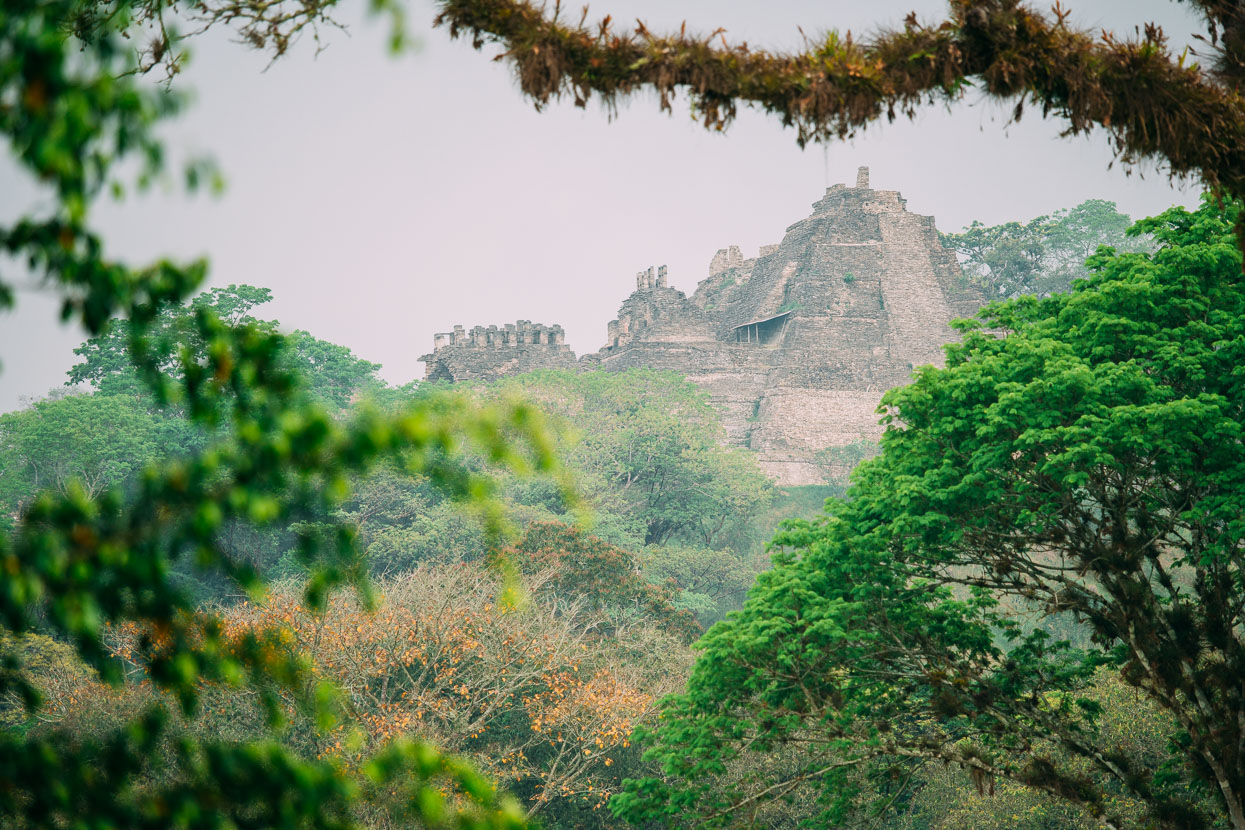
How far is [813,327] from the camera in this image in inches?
1880

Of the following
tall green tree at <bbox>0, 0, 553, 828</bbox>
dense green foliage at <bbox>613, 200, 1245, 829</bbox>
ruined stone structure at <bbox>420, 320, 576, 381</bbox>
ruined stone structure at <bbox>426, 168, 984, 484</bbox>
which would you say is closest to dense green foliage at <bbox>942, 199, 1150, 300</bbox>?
ruined stone structure at <bbox>426, 168, 984, 484</bbox>

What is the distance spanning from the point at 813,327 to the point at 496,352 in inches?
549

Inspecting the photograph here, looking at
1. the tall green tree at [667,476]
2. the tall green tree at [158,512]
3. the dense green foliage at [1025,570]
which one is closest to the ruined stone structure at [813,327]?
the tall green tree at [667,476]

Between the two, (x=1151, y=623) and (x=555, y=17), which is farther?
(x=1151, y=623)

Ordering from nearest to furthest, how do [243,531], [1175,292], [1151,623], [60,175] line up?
[60,175] < [1151,623] < [1175,292] < [243,531]

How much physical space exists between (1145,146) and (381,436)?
10.5 ft

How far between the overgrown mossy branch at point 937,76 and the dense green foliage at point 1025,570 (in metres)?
5.08

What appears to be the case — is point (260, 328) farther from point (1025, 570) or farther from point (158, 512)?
point (158, 512)

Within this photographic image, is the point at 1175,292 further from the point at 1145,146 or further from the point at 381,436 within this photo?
the point at 381,436

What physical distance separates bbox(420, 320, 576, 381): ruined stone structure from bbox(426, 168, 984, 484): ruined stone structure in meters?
0.19

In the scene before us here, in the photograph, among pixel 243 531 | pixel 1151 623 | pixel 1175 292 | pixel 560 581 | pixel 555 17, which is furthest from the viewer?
pixel 243 531

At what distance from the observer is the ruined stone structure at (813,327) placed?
46125mm

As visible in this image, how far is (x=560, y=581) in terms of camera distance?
21.1m

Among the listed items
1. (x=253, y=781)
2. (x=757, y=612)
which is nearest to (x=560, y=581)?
(x=757, y=612)
